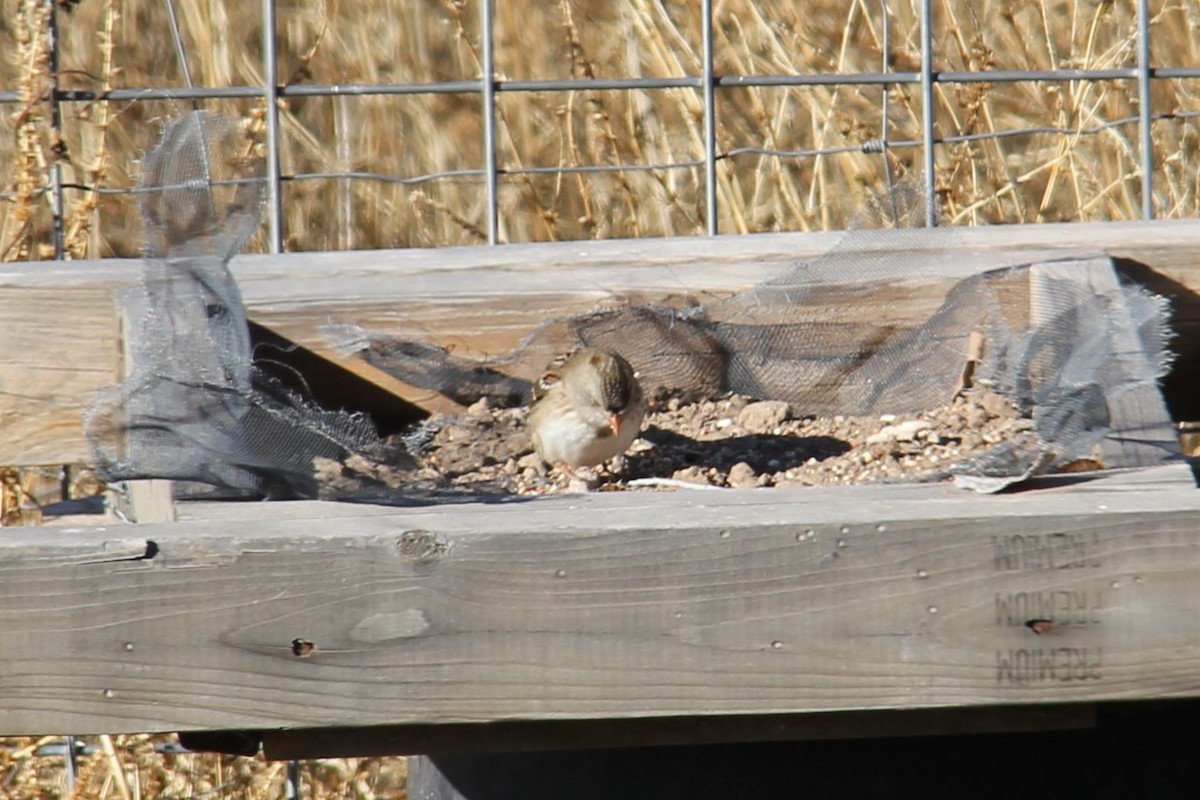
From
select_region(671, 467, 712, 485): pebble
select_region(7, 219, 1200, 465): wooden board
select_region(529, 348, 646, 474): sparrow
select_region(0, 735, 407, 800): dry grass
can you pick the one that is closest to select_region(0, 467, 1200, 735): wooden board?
select_region(671, 467, 712, 485): pebble

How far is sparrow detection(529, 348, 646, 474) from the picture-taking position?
2680 mm

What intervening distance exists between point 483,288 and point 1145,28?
5.71ft

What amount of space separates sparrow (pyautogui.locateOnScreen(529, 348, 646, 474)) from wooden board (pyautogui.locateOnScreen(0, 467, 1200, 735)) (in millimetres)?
1001

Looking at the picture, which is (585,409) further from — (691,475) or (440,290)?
(440,290)

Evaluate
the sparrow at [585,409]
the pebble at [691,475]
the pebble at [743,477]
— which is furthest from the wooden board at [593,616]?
the sparrow at [585,409]

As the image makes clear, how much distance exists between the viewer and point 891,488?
1780mm

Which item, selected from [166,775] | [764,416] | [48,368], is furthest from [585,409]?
[166,775]

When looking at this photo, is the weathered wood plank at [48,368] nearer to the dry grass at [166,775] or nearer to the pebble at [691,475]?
the pebble at [691,475]

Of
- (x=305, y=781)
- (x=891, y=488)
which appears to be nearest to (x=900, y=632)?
(x=891, y=488)

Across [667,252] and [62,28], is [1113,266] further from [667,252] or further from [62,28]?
[62,28]

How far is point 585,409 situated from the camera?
104 inches

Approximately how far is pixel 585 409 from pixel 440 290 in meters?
0.37

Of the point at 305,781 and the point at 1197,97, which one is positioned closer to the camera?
the point at 305,781

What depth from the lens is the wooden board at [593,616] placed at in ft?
5.20
